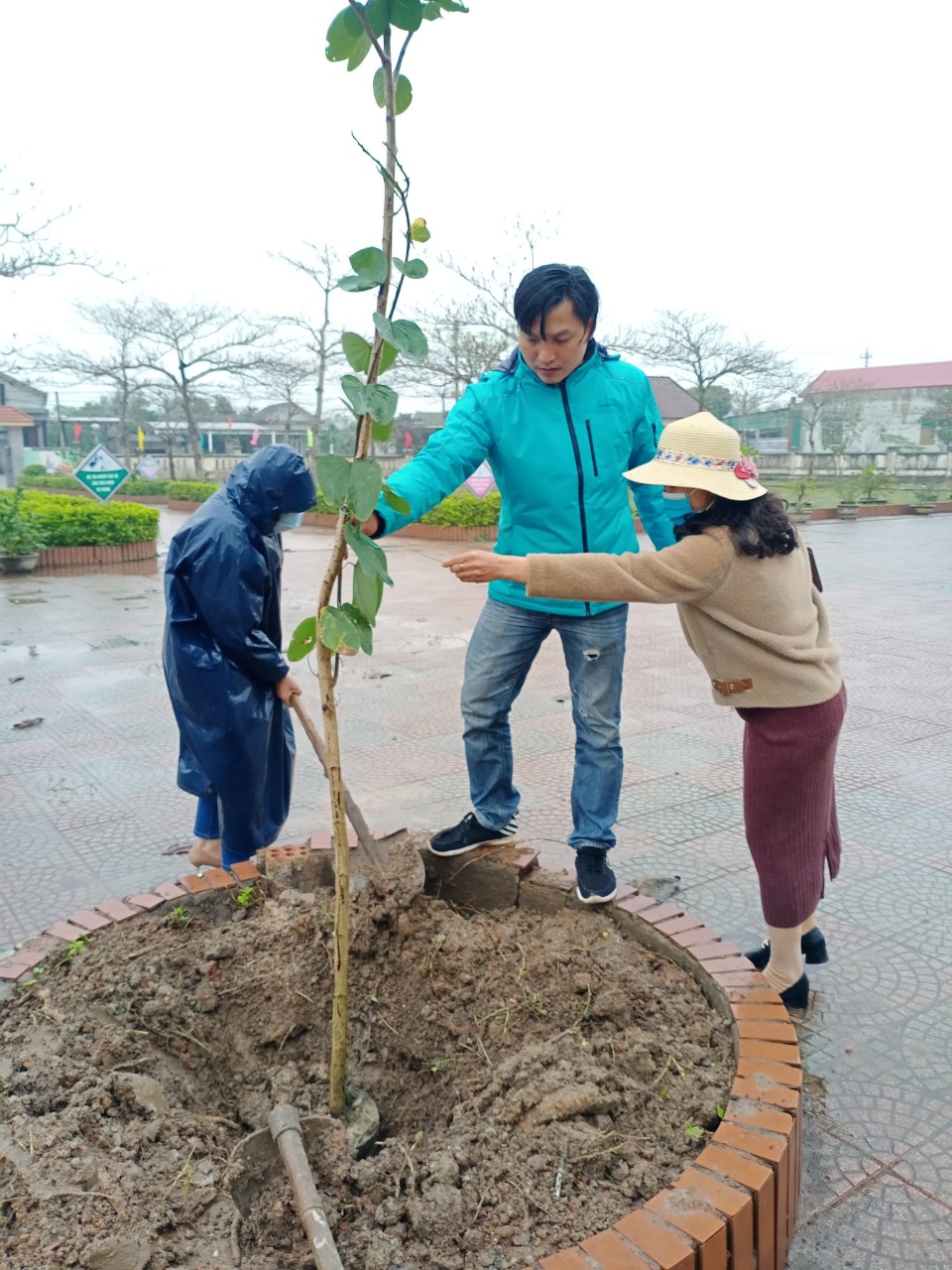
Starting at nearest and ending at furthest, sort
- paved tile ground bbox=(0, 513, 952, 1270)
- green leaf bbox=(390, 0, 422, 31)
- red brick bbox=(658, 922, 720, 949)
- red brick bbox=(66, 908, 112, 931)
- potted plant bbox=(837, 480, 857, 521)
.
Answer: green leaf bbox=(390, 0, 422, 31) → paved tile ground bbox=(0, 513, 952, 1270) → red brick bbox=(658, 922, 720, 949) → red brick bbox=(66, 908, 112, 931) → potted plant bbox=(837, 480, 857, 521)

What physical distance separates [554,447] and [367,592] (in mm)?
974

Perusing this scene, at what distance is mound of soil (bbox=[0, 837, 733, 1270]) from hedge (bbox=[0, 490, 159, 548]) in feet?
37.8

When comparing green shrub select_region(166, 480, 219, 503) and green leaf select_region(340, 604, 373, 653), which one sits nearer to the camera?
green leaf select_region(340, 604, 373, 653)

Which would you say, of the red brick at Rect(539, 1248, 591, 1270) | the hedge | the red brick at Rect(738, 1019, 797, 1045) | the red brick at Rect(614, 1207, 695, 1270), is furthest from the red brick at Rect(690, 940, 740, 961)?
the hedge

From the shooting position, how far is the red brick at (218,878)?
8.77 feet

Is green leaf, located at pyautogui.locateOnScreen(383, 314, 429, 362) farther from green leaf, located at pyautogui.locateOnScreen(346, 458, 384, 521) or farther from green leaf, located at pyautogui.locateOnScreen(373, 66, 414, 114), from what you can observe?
green leaf, located at pyautogui.locateOnScreen(373, 66, 414, 114)

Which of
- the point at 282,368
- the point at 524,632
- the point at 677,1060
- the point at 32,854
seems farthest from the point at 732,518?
the point at 282,368

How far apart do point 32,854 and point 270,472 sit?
1.81 m

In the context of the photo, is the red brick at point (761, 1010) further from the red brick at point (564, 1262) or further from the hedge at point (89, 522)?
the hedge at point (89, 522)

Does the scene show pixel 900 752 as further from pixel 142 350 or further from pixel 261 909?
pixel 142 350

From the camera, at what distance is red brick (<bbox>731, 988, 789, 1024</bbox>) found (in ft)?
6.75

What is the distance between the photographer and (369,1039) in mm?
2250

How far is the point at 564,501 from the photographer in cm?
262

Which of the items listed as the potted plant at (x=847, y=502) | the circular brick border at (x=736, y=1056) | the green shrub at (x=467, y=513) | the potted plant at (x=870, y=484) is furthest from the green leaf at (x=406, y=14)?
the potted plant at (x=870, y=484)
